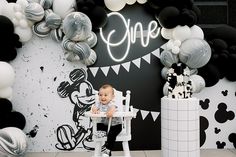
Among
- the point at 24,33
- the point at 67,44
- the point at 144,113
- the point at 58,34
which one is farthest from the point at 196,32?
the point at 24,33

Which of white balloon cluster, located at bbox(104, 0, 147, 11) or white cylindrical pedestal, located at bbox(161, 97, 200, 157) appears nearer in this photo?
white cylindrical pedestal, located at bbox(161, 97, 200, 157)

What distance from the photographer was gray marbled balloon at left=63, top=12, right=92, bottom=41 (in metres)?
3.05

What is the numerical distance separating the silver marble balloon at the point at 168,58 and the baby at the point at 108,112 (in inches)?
28.6

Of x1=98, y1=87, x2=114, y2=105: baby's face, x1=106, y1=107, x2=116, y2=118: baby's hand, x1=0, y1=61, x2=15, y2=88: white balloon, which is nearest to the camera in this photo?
x1=106, y1=107, x2=116, y2=118: baby's hand

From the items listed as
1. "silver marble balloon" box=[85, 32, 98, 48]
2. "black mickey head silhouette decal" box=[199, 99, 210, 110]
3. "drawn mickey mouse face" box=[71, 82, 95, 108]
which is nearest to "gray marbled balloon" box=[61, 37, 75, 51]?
"silver marble balloon" box=[85, 32, 98, 48]

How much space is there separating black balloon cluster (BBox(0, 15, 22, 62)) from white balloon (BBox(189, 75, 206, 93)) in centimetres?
187

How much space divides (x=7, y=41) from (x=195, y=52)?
1932 millimetres

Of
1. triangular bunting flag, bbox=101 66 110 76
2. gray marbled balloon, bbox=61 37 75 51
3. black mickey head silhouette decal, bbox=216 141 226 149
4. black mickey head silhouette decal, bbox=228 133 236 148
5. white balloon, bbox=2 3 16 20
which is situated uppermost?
white balloon, bbox=2 3 16 20

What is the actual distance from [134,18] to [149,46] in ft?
1.17

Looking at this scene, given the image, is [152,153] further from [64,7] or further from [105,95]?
[64,7]

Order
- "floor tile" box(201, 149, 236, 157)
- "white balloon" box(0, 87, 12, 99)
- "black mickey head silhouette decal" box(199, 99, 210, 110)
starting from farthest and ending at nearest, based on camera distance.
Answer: "black mickey head silhouette decal" box(199, 99, 210, 110)
"floor tile" box(201, 149, 236, 157)
"white balloon" box(0, 87, 12, 99)

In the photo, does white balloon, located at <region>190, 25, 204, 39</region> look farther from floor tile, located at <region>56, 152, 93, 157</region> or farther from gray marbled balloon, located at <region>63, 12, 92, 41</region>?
floor tile, located at <region>56, 152, 93, 157</region>

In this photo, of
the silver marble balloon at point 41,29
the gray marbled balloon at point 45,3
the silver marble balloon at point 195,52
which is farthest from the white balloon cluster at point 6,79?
the silver marble balloon at point 195,52

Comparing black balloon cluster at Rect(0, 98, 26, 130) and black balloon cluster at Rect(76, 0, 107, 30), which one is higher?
black balloon cluster at Rect(76, 0, 107, 30)
